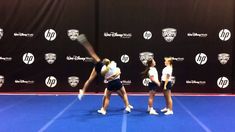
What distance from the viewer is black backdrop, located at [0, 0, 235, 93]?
47.2ft

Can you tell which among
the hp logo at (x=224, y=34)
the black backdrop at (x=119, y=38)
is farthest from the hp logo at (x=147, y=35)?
the hp logo at (x=224, y=34)

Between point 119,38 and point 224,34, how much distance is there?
3.95m

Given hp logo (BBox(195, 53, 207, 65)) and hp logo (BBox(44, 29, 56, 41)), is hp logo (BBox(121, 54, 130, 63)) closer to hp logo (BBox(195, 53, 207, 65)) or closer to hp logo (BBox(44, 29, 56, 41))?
hp logo (BBox(195, 53, 207, 65))

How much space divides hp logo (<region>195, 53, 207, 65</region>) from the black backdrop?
12 centimetres

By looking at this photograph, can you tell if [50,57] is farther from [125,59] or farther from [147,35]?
[147,35]

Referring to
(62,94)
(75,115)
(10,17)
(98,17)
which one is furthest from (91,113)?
(10,17)

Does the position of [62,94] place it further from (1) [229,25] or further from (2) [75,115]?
(1) [229,25]

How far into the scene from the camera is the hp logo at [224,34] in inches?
565

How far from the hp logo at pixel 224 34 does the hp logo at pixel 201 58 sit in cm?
95

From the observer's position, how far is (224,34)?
1439 centimetres

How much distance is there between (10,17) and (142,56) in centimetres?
522

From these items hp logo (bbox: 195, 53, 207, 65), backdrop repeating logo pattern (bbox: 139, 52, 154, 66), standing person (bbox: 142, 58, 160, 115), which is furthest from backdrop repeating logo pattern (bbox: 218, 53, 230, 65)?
standing person (bbox: 142, 58, 160, 115)

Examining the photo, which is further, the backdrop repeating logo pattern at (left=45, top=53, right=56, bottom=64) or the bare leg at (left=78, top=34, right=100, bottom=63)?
the backdrop repeating logo pattern at (left=45, top=53, right=56, bottom=64)

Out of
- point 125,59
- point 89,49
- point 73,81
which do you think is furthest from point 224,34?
point 73,81
